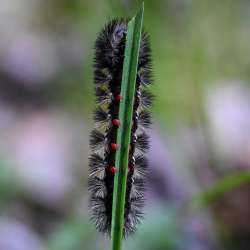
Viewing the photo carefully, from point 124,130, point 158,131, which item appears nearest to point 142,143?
point 124,130

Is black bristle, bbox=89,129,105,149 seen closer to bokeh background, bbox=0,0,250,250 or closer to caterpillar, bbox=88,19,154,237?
caterpillar, bbox=88,19,154,237

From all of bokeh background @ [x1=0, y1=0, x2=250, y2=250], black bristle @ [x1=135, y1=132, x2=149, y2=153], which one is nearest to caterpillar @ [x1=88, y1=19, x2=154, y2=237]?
black bristle @ [x1=135, y1=132, x2=149, y2=153]

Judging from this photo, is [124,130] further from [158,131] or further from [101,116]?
[158,131]

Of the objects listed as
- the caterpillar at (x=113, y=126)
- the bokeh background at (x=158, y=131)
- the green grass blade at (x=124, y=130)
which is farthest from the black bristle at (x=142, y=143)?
the bokeh background at (x=158, y=131)

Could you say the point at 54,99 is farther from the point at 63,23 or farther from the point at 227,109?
the point at 227,109

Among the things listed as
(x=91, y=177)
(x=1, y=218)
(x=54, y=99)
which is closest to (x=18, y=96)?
(x=54, y=99)

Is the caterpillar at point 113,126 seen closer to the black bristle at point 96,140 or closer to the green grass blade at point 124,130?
the black bristle at point 96,140
